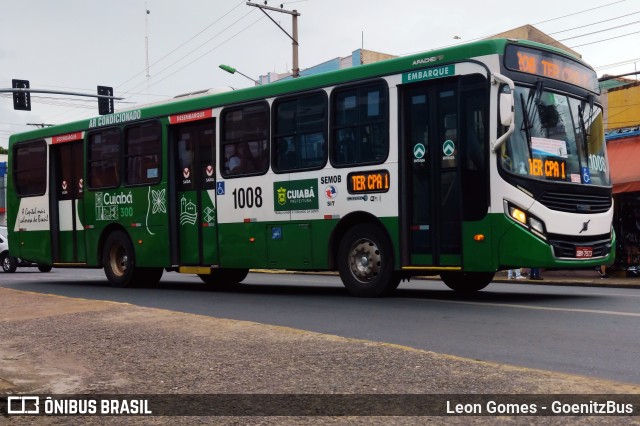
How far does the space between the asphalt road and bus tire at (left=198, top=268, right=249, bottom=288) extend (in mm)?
1324

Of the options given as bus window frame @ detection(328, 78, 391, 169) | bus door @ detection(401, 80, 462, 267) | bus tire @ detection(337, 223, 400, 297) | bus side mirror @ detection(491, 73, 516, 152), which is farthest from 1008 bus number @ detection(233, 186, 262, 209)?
bus side mirror @ detection(491, 73, 516, 152)

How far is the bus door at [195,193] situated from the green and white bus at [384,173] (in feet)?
0.11

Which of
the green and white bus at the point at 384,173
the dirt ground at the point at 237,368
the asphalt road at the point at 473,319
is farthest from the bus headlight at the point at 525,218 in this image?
the dirt ground at the point at 237,368

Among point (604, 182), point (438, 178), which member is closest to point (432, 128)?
point (438, 178)

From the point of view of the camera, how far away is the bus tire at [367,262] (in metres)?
12.1

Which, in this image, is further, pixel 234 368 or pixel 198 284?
pixel 198 284

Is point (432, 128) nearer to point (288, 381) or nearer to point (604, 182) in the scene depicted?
point (604, 182)

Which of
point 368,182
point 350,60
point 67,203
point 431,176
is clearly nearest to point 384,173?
point 368,182

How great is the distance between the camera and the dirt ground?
5.40 meters

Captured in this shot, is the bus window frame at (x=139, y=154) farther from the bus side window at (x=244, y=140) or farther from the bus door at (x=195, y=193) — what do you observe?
the bus side window at (x=244, y=140)

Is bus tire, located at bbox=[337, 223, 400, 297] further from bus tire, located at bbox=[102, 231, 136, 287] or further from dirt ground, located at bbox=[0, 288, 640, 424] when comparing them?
bus tire, located at bbox=[102, 231, 136, 287]

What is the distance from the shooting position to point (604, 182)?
39.4 feet

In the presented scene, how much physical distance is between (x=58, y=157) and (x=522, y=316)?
12.3m

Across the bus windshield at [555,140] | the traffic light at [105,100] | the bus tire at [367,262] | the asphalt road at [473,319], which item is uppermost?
the traffic light at [105,100]
